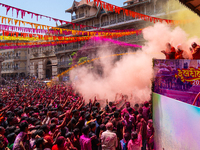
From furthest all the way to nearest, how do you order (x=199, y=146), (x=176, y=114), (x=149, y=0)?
(x=149, y=0), (x=176, y=114), (x=199, y=146)

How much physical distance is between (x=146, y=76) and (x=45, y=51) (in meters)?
35.1

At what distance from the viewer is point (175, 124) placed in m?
3.04

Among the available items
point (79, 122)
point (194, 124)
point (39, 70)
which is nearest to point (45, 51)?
point (39, 70)

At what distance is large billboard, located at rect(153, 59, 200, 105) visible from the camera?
11.6 ft

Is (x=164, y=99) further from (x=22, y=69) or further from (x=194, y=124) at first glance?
(x=22, y=69)

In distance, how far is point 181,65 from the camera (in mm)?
3775

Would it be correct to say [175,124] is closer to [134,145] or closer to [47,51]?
[134,145]

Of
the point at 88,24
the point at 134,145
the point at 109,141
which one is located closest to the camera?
the point at 109,141

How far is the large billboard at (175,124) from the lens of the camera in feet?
8.32

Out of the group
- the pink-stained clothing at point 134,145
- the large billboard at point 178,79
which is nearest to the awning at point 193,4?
the large billboard at point 178,79

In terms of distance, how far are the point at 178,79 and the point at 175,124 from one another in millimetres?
1148

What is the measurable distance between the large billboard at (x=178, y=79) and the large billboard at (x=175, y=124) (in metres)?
0.33

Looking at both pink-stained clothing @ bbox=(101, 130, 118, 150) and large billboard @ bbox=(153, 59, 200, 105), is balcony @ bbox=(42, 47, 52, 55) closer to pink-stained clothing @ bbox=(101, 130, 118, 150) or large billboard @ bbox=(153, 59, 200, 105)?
large billboard @ bbox=(153, 59, 200, 105)

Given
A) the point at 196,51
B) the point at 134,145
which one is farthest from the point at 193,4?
the point at 134,145
